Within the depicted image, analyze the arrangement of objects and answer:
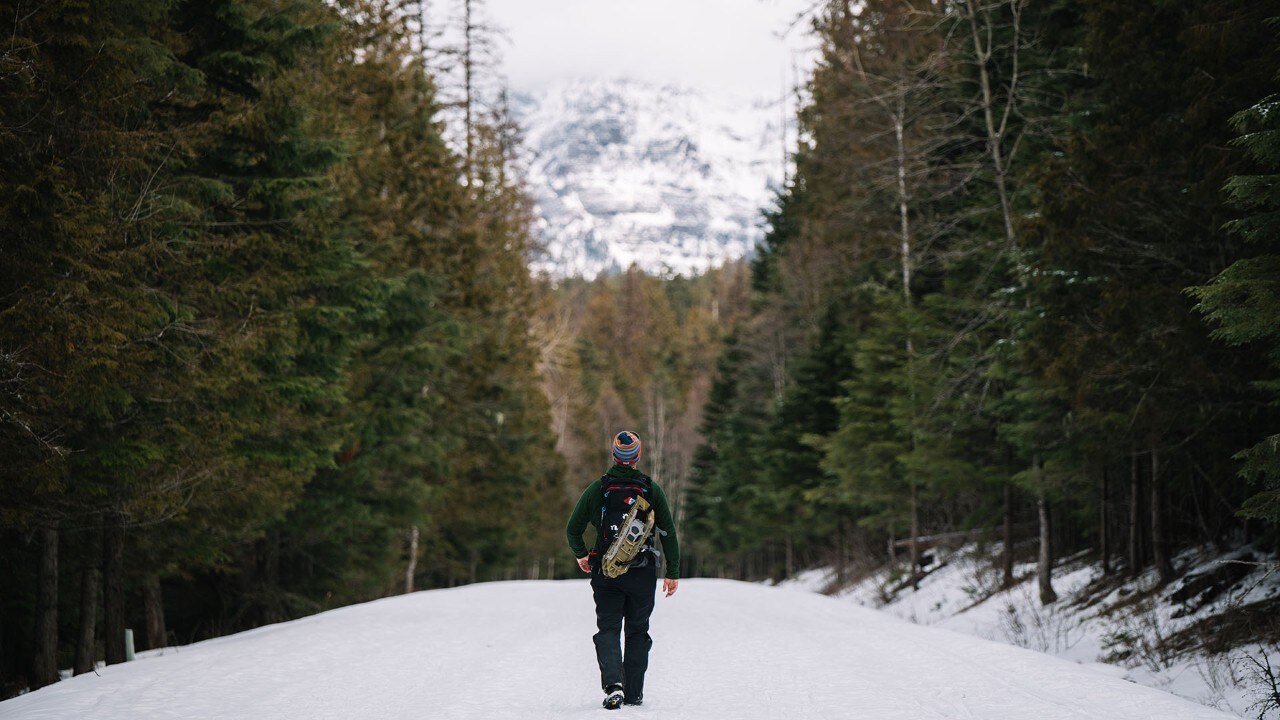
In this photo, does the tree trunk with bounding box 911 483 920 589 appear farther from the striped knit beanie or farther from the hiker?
the striped knit beanie

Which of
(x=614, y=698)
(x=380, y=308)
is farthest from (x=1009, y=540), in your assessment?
(x=614, y=698)

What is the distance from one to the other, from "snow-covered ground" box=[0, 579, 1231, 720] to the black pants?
27 centimetres


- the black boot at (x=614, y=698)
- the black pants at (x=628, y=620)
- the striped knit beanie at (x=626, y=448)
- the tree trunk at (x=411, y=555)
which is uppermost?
the striped knit beanie at (x=626, y=448)

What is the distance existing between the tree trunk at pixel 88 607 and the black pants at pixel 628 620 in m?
6.32

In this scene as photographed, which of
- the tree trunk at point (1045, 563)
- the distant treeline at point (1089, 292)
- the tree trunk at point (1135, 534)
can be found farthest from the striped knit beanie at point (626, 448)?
the tree trunk at point (1045, 563)

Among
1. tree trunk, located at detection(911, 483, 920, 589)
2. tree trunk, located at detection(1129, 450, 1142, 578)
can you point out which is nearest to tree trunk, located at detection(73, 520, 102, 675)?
tree trunk, located at detection(1129, 450, 1142, 578)

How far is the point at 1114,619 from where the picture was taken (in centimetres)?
1170

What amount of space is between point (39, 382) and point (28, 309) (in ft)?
2.57

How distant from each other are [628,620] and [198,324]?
6357 millimetres

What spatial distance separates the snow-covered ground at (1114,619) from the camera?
8.45 m

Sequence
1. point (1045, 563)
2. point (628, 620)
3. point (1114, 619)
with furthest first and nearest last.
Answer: point (1045, 563)
point (1114, 619)
point (628, 620)

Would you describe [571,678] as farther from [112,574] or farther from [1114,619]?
[1114,619]

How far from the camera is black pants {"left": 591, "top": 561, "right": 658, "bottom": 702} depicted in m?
7.06

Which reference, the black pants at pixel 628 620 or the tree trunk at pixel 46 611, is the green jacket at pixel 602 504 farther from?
the tree trunk at pixel 46 611
